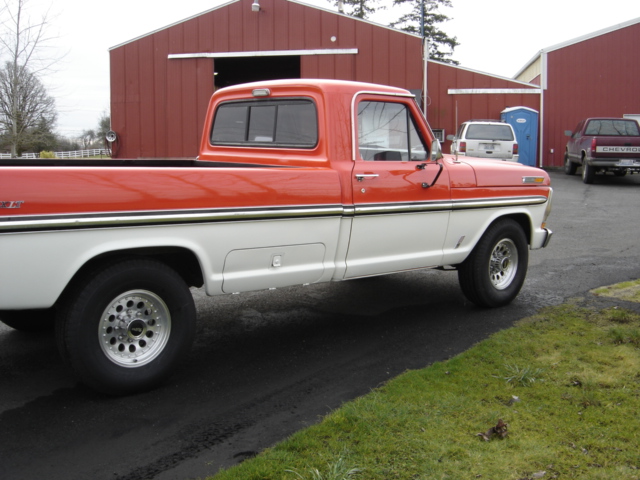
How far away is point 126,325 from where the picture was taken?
3918 mm

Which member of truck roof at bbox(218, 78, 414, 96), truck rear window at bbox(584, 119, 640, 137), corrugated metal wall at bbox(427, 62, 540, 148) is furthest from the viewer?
corrugated metal wall at bbox(427, 62, 540, 148)

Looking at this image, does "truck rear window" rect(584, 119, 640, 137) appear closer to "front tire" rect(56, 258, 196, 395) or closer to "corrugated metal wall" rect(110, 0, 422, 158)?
"corrugated metal wall" rect(110, 0, 422, 158)

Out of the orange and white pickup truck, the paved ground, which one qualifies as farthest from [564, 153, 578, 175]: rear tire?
the orange and white pickup truck

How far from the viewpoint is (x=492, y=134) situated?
59.0ft

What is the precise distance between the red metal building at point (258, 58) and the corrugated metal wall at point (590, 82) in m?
0.91

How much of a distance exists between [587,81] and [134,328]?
23616 millimetres

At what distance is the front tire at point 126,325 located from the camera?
3707 millimetres

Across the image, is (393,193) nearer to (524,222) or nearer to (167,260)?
(167,260)

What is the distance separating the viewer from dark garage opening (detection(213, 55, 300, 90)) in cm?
2420

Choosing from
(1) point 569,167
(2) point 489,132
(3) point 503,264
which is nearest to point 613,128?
(1) point 569,167

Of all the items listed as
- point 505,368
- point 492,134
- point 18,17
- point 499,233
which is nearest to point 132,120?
point 18,17

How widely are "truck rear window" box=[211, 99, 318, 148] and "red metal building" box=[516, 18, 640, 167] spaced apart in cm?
2026

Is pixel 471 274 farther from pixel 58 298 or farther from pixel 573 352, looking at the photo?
pixel 58 298

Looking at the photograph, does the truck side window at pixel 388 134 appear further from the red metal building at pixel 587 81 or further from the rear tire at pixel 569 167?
the red metal building at pixel 587 81
